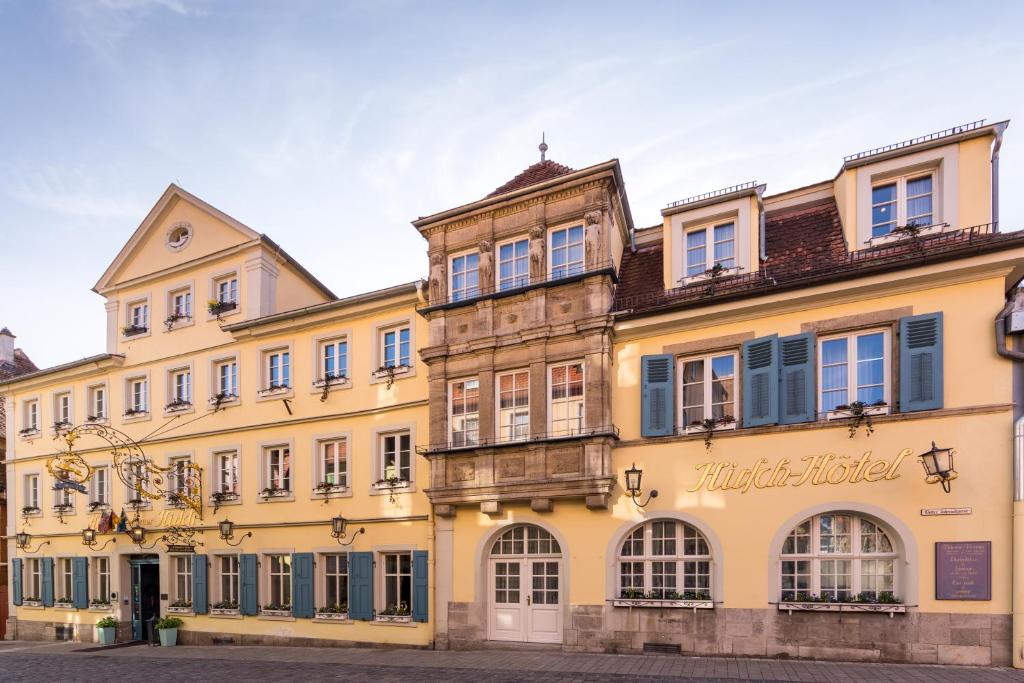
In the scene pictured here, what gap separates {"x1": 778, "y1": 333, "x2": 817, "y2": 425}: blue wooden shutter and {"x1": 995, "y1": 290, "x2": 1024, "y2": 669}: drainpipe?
290 cm

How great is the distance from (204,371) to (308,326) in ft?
13.4

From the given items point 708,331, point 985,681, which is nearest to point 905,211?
point 708,331

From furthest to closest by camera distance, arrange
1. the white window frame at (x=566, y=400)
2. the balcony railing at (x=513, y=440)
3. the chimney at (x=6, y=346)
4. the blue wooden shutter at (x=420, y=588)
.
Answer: the chimney at (x=6, y=346) < the blue wooden shutter at (x=420, y=588) < the white window frame at (x=566, y=400) < the balcony railing at (x=513, y=440)

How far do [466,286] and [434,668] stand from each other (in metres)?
8.22

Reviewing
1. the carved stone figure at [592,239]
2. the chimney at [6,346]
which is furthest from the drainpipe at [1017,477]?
the chimney at [6,346]

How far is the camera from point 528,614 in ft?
50.6

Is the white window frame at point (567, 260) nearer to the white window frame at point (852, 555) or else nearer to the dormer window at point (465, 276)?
the dormer window at point (465, 276)

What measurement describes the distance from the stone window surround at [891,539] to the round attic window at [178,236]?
1857 centimetres

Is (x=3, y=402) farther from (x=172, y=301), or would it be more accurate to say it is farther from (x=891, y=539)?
(x=891, y=539)

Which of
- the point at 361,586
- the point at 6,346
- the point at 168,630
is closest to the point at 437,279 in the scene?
the point at 361,586

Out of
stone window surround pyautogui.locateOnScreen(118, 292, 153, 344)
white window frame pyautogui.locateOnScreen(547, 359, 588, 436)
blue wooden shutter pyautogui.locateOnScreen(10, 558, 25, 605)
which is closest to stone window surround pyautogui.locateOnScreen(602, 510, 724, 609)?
white window frame pyautogui.locateOnScreen(547, 359, 588, 436)

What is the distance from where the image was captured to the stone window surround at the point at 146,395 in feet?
71.8

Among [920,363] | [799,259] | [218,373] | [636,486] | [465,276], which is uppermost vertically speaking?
[465,276]

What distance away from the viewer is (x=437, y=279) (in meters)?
17.1
